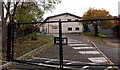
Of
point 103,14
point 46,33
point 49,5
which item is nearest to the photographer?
point 46,33

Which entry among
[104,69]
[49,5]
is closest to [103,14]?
[49,5]

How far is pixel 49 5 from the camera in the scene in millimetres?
11484

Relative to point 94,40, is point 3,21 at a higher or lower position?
higher

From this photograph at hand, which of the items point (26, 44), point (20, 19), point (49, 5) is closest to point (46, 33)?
point (26, 44)

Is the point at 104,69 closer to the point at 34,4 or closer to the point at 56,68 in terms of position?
the point at 56,68

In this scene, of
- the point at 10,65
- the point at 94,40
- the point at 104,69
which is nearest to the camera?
the point at 104,69

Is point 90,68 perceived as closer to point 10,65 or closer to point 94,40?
point 10,65

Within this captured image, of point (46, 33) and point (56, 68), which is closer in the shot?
point (56, 68)

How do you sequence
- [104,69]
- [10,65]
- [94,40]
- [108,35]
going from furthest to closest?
[94,40] → [108,35] → [10,65] → [104,69]

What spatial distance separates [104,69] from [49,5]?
7461mm

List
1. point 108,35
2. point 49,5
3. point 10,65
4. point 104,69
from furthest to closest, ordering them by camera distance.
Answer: point 49,5 < point 108,35 < point 10,65 < point 104,69

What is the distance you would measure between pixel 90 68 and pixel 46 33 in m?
4.43

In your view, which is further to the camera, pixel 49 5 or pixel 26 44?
pixel 49 5

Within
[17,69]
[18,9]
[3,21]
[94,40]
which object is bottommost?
[17,69]
